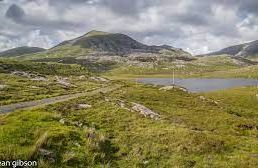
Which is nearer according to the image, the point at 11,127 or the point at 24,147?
the point at 24,147

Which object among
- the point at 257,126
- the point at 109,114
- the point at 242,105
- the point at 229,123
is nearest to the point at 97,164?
the point at 109,114

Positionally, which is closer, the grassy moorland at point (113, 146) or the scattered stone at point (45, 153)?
the scattered stone at point (45, 153)

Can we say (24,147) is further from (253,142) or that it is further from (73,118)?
(253,142)

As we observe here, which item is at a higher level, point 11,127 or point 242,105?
point 11,127

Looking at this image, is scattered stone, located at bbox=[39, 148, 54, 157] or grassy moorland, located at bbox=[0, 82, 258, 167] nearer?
scattered stone, located at bbox=[39, 148, 54, 157]

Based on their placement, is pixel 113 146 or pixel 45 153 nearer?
pixel 45 153

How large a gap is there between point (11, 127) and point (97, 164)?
24.5 ft

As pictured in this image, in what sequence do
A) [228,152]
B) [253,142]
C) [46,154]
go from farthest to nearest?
1. [253,142]
2. [228,152]
3. [46,154]

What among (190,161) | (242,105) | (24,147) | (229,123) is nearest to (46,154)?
(24,147)

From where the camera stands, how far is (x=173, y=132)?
32719 millimetres

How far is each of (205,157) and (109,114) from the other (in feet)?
61.9

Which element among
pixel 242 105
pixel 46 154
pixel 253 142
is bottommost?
pixel 242 105

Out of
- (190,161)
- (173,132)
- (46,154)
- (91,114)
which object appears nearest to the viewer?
(46,154)

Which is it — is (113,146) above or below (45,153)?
below
